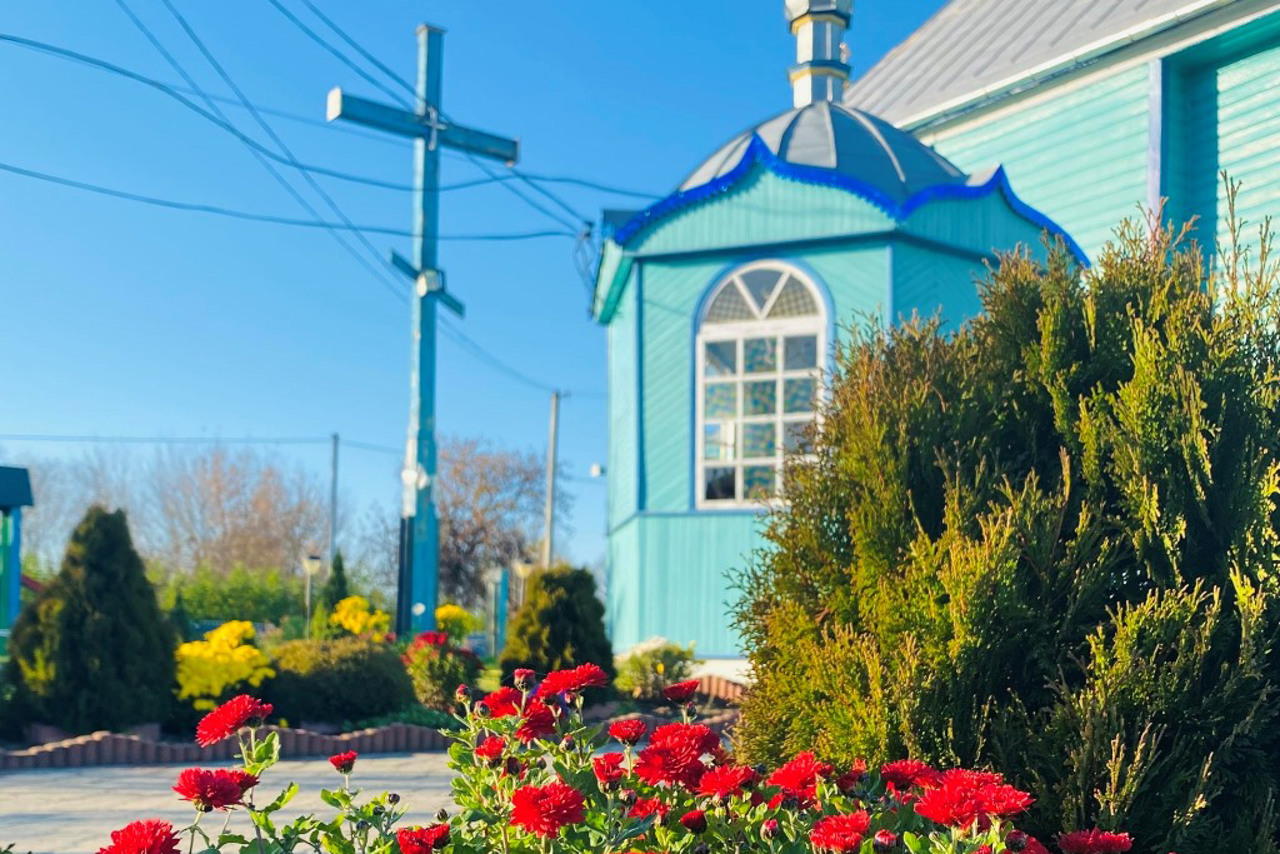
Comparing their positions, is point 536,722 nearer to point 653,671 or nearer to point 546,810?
point 546,810

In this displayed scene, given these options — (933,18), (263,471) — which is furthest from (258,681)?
(263,471)

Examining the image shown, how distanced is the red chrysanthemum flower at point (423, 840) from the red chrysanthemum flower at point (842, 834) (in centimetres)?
90

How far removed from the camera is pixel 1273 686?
3506 mm

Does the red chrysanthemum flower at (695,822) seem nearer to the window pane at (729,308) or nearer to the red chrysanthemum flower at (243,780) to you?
the red chrysanthemum flower at (243,780)

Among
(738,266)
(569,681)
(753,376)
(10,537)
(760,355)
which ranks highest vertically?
(738,266)

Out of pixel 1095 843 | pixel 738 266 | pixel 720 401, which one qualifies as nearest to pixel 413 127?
pixel 738 266

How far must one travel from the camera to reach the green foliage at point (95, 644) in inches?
297

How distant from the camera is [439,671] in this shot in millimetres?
9133

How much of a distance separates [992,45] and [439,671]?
992cm

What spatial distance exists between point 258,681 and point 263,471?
3352 centimetres

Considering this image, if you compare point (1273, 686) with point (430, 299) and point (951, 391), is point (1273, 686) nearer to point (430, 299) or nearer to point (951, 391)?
point (951, 391)

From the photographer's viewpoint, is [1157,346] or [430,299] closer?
[1157,346]

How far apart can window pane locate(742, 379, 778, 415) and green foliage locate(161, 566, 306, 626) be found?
1233 centimetres

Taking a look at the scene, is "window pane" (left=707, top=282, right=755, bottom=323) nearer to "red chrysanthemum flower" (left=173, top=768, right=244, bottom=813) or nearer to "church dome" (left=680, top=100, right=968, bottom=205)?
"church dome" (left=680, top=100, right=968, bottom=205)
